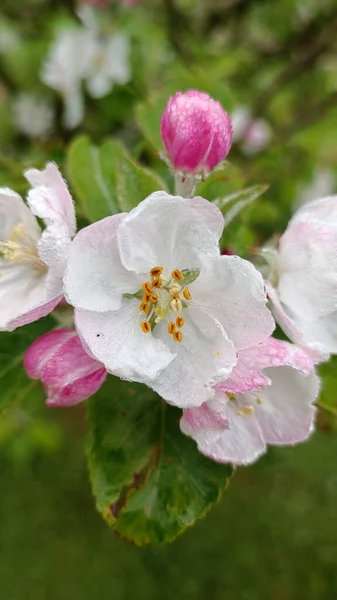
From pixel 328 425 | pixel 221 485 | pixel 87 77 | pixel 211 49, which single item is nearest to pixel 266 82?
pixel 211 49

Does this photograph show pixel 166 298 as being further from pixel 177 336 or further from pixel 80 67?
pixel 80 67

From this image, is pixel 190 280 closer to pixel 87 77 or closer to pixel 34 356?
pixel 34 356

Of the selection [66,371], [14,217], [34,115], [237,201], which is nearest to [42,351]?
[66,371]

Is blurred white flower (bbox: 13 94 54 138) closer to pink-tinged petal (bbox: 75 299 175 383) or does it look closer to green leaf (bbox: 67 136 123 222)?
green leaf (bbox: 67 136 123 222)

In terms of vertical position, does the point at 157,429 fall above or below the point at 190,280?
below

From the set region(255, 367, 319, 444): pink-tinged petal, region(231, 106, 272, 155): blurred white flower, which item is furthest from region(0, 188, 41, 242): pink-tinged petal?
region(231, 106, 272, 155): blurred white flower
